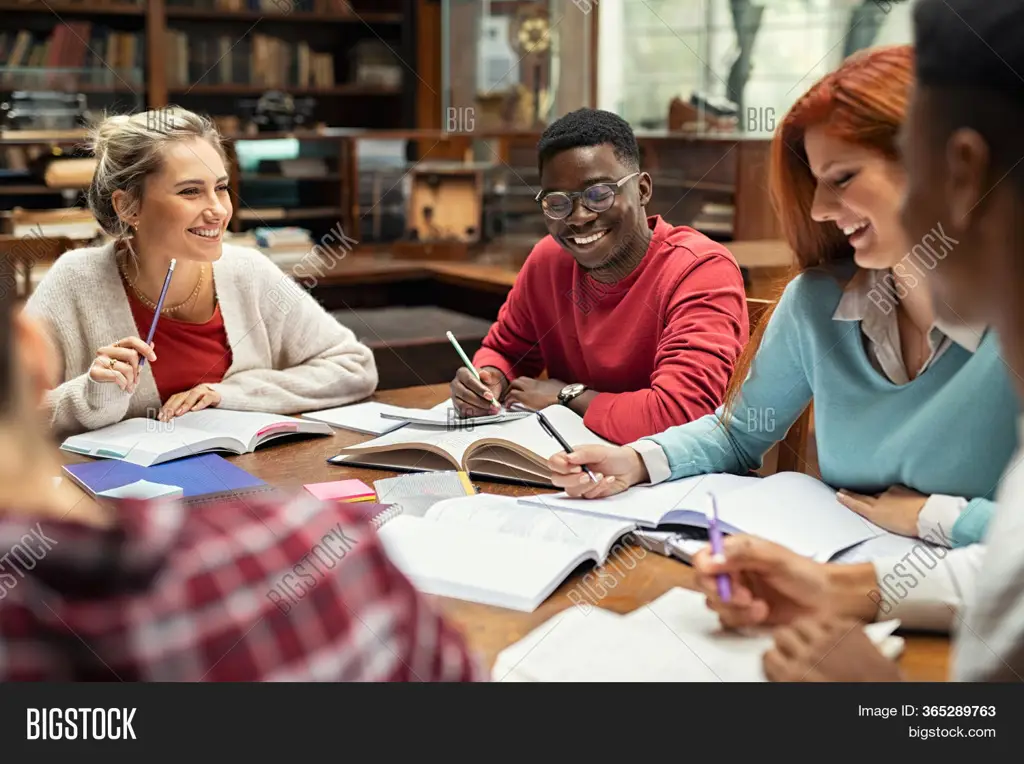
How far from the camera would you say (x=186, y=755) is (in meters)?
1.06

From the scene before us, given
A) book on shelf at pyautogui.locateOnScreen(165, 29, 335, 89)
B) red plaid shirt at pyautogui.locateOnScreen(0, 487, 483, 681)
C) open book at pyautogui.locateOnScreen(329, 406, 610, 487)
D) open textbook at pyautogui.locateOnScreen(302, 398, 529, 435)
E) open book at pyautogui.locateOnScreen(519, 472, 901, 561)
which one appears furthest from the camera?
book on shelf at pyautogui.locateOnScreen(165, 29, 335, 89)

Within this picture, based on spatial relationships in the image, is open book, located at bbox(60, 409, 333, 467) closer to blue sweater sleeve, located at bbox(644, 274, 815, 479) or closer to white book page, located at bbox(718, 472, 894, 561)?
blue sweater sleeve, located at bbox(644, 274, 815, 479)

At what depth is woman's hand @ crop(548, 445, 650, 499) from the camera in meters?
1.68

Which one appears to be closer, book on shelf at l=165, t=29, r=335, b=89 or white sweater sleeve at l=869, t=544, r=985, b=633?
white sweater sleeve at l=869, t=544, r=985, b=633

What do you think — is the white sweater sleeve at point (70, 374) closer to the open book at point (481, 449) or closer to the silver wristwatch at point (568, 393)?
the open book at point (481, 449)

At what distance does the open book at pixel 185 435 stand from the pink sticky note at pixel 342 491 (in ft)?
0.98

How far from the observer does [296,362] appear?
2611mm

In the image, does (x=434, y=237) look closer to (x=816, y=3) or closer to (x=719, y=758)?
(x=816, y=3)

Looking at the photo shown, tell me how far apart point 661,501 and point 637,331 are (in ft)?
2.61

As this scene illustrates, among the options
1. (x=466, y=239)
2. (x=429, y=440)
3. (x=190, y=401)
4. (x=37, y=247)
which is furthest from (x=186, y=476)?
(x=466, y=239)

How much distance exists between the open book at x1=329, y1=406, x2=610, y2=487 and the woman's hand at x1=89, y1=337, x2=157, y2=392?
1.54 ft

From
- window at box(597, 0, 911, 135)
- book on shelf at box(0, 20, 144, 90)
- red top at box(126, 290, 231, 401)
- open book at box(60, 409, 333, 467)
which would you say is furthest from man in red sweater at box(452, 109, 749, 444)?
book on shelf at box(0, 20, 144, 90)

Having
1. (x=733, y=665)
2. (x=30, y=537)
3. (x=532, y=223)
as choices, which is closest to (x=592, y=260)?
(x=733, y=665)

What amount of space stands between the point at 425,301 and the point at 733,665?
397 centimetres
